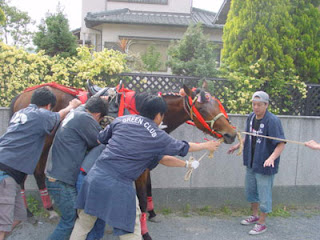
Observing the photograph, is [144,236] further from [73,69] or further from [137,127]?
[73,69]

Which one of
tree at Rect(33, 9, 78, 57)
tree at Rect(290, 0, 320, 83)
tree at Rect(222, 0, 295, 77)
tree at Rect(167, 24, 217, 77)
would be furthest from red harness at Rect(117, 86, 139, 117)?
tree at Rect(33, 9, 78, 57)

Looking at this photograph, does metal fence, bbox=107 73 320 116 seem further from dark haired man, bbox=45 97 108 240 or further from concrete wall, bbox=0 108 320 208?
dark haired man, bbox=45 97 108 240

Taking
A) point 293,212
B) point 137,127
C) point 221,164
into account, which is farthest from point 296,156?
point 137,127

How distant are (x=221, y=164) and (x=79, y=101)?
2.74 metres

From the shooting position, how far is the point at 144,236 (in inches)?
166

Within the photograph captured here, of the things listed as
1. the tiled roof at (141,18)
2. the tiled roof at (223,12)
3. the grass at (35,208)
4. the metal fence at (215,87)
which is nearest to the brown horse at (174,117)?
the grass at (35,208)

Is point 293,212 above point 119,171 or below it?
below

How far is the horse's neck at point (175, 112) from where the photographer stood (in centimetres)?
446

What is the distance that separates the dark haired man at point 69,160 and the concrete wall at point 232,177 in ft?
6.31

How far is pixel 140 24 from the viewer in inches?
545

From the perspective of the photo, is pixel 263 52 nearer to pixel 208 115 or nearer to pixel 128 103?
pixel 208 115

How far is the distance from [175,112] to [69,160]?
1.66 metres

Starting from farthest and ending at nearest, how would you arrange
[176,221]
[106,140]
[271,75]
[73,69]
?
[271,75] < [73,69] < [176,221] < [106,140]

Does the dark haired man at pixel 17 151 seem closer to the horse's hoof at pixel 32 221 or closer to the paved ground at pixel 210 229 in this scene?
the paved ground at pixel 210 229
